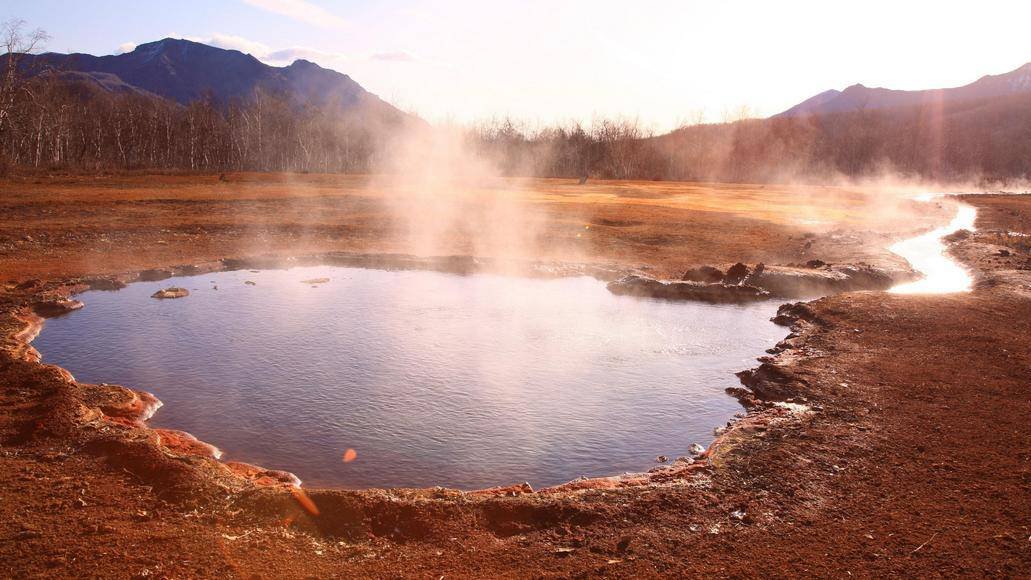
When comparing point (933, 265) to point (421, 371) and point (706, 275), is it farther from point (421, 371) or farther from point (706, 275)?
point (421, 371)

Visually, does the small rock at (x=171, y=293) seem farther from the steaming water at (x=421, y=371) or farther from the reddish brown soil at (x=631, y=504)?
the reddish brown soil at (x=631, y=504)

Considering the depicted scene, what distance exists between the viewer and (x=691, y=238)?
78.9ft

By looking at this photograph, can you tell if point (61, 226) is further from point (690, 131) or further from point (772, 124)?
point (772, 124)

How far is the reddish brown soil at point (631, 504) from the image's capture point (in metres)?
4.63

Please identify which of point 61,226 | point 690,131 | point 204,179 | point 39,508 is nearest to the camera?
point 39,508

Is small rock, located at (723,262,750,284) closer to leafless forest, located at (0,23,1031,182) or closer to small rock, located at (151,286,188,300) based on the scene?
small rock, located at (151,286,188,300)

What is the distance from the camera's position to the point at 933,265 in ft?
64.6

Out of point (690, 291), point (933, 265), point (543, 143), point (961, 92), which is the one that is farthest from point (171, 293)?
point (961, 92)

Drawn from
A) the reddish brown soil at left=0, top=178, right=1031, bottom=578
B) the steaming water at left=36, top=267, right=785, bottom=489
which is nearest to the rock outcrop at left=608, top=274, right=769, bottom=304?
the steaming water at left=36, top=267, right=785, bottom=489

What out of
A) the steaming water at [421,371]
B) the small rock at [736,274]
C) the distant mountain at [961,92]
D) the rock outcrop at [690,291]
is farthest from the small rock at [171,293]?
the distant mountain at [961,92]

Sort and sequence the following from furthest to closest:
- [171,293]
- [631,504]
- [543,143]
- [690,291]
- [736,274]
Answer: [543,143], [736,274], [690,291], [171,293], [631,504]

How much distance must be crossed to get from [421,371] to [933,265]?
58.6 feet

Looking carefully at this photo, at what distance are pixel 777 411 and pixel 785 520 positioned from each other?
2795 mm

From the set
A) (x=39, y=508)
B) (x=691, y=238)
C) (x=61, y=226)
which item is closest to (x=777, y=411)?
(x=39, y=508)
